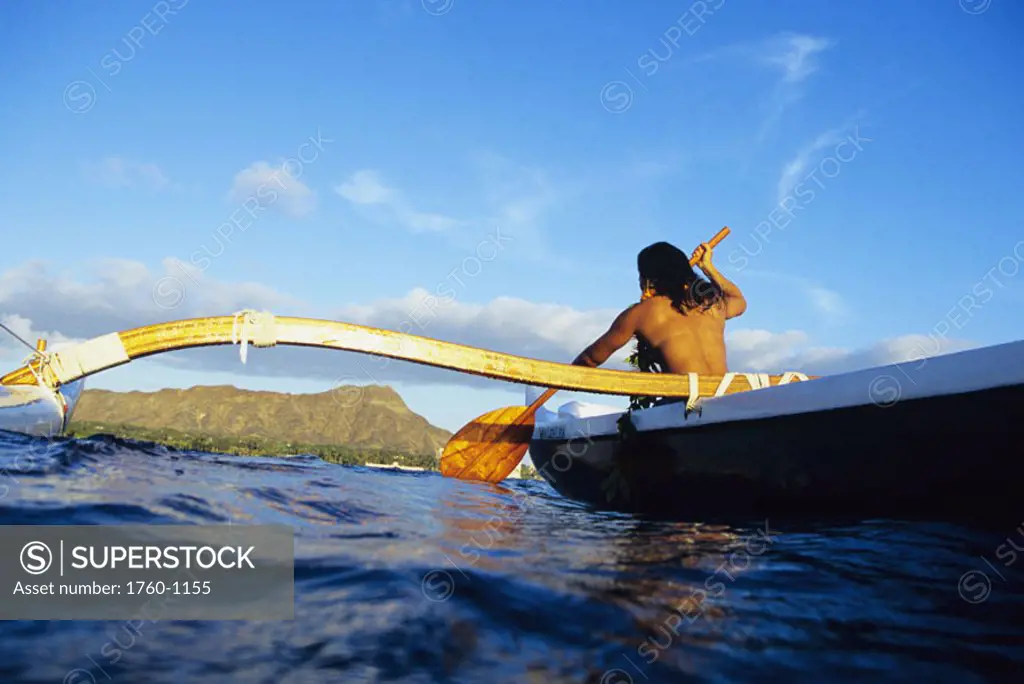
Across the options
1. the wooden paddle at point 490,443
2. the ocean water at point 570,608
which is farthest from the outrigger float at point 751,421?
the wooden paddle at point 490,443

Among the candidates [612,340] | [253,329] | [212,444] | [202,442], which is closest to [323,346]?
[253,329]

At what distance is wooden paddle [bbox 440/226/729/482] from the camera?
7371 mm

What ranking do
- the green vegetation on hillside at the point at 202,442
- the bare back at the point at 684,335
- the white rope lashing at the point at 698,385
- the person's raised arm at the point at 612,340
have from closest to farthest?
the white rope lashing at the point at 698,385, the bare back at the point at 684,335, the person's raised arm at the point at 612,340, the green vegetation on hillside at the point at 202,442

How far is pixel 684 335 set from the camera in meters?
5.18

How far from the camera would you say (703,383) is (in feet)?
14.6

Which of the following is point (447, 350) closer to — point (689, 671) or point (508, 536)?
point (508, 536)

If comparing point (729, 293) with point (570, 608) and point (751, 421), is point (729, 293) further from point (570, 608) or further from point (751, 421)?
point (570, 608)

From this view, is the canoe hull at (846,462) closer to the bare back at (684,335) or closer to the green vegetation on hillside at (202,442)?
the bare back at (684,335)

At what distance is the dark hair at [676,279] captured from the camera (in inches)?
205

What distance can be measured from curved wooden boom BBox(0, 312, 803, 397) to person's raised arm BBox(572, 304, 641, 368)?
2.56ft

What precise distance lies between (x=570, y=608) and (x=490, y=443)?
18.0 feet

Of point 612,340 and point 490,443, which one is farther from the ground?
point 612,340

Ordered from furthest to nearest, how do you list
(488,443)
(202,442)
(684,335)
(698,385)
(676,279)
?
(202,442) → (488,443) → (676,279) → (684,335) → (698,385)

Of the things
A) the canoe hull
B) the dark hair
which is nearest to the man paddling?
the dark hair
